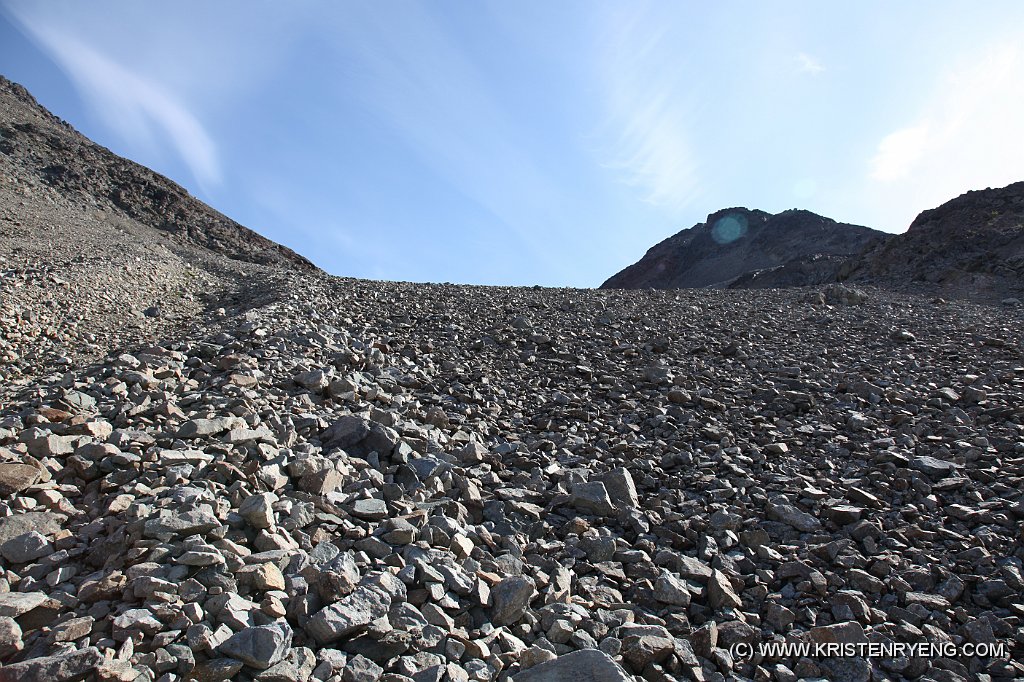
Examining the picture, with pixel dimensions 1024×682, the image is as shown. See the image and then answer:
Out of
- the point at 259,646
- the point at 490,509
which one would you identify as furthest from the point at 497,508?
the point at 259,646

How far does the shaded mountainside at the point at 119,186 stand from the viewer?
35250 mm

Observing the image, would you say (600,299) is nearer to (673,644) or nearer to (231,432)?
(231,432)

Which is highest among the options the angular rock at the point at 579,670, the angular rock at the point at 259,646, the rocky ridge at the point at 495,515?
the rocky ridge at the point at 495,515

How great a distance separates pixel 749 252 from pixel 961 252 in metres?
37.3

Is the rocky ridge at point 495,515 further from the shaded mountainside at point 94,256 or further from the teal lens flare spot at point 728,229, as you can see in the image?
the teal lens flare spot at point 728,229

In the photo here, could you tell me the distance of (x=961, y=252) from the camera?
22.1 m

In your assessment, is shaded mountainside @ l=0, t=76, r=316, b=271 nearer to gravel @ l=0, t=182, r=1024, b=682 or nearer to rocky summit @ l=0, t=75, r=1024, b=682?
rocky summit @ l=0, t=75, r=1024, b=682

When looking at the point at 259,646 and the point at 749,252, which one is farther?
the point at 749,252

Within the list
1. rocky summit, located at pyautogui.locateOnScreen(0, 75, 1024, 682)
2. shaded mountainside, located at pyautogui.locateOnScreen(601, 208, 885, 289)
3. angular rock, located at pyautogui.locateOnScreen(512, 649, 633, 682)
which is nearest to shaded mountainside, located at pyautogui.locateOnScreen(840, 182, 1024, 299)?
shaded mountainside, located at pyautogui.locateOnScreen(601, 208, 885, 289)

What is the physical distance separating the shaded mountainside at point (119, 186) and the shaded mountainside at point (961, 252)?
104 ft

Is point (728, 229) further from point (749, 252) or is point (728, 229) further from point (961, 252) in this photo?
point (961, 252)

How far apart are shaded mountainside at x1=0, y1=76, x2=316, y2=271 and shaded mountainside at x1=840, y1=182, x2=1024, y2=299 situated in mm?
31641

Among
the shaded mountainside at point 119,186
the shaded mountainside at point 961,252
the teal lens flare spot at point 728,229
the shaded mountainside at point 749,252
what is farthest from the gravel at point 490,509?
the teal lens flare spot at point 728,229

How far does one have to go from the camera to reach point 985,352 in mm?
9109
